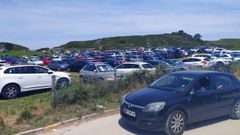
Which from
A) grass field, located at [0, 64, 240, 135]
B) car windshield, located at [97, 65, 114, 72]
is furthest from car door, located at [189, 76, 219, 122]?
car windshield, located at [97, 65, 114, 72]

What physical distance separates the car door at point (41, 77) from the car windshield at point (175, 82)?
28.2 ft

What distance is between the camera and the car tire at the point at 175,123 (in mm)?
8289

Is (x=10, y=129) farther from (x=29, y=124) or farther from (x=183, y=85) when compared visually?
(x=183, y=85)

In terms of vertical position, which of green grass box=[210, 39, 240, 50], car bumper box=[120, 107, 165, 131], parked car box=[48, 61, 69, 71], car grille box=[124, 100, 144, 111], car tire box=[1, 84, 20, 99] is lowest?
green grass box=[210, 39, 240, 50]

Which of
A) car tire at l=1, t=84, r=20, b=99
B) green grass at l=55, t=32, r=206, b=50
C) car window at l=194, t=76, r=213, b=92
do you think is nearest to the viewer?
car window at l=194, t=76, r=213, b=92

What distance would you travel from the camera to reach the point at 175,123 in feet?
27.6

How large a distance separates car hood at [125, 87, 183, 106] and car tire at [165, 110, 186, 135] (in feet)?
1.31

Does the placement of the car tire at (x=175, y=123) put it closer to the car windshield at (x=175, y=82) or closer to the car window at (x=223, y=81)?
the car windshield at (x=175, y=82)

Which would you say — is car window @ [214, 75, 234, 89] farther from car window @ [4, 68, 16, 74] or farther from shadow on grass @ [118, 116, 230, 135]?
car window @ [4, 68, 16, 74]

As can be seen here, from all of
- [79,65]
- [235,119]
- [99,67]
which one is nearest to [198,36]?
[79,65]

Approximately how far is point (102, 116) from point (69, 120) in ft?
4.41

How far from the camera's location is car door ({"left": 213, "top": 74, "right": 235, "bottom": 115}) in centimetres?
963

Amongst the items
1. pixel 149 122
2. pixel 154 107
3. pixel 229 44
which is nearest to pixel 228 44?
pixel 229 44

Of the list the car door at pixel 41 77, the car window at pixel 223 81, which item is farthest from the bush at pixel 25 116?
the car door at pixel 41 77
